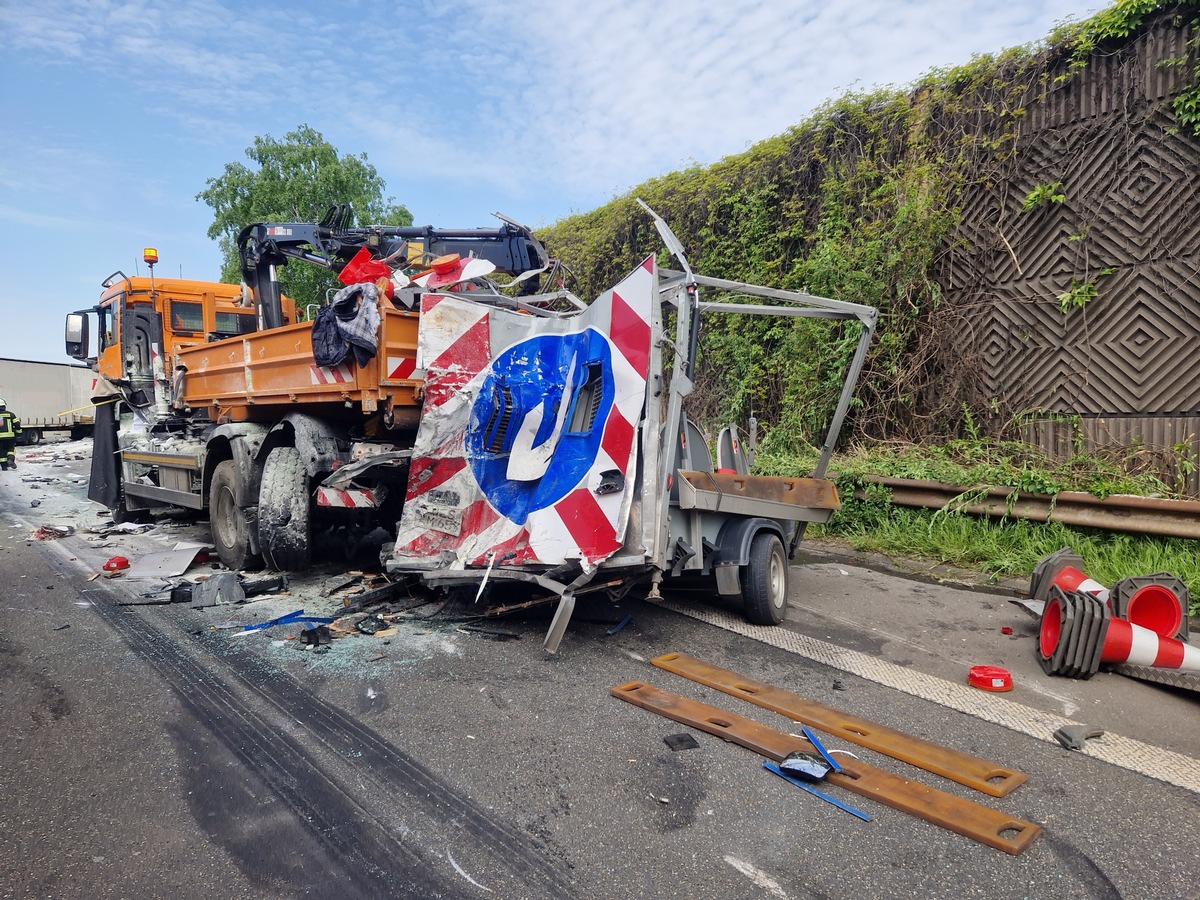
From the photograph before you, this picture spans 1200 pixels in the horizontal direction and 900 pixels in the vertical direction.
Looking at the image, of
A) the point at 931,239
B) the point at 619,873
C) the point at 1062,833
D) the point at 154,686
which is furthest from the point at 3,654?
the point at 931,239

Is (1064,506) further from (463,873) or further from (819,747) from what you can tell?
(463,873)

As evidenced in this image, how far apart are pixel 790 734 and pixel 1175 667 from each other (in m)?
2.23

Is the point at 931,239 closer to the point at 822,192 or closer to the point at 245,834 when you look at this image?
the point at 822,192

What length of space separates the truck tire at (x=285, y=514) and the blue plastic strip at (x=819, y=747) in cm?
425

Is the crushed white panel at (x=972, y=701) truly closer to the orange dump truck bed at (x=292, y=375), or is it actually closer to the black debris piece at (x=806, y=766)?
the black debris piece at (x=806, y=766)

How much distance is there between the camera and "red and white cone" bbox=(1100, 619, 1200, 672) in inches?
152

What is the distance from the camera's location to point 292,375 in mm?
6293

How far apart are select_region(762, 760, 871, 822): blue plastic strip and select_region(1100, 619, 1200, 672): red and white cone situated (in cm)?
208

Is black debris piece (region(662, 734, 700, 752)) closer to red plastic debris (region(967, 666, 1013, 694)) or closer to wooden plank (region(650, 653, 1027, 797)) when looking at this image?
wooden plank (region(650, 653, 1027, 797))

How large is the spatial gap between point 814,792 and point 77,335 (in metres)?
11.5

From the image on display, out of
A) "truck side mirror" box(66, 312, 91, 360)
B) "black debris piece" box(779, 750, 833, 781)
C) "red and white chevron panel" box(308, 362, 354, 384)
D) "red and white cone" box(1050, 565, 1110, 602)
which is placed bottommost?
"black debris piece" box(779, 750, 833, 781)

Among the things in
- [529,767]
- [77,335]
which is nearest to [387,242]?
[529,767]

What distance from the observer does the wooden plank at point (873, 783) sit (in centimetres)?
248

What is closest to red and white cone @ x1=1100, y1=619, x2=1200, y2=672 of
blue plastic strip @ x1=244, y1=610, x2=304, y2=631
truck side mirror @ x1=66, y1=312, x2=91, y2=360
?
blue plastic strip @ x1=244, y1=610, x2=304, y2=631
